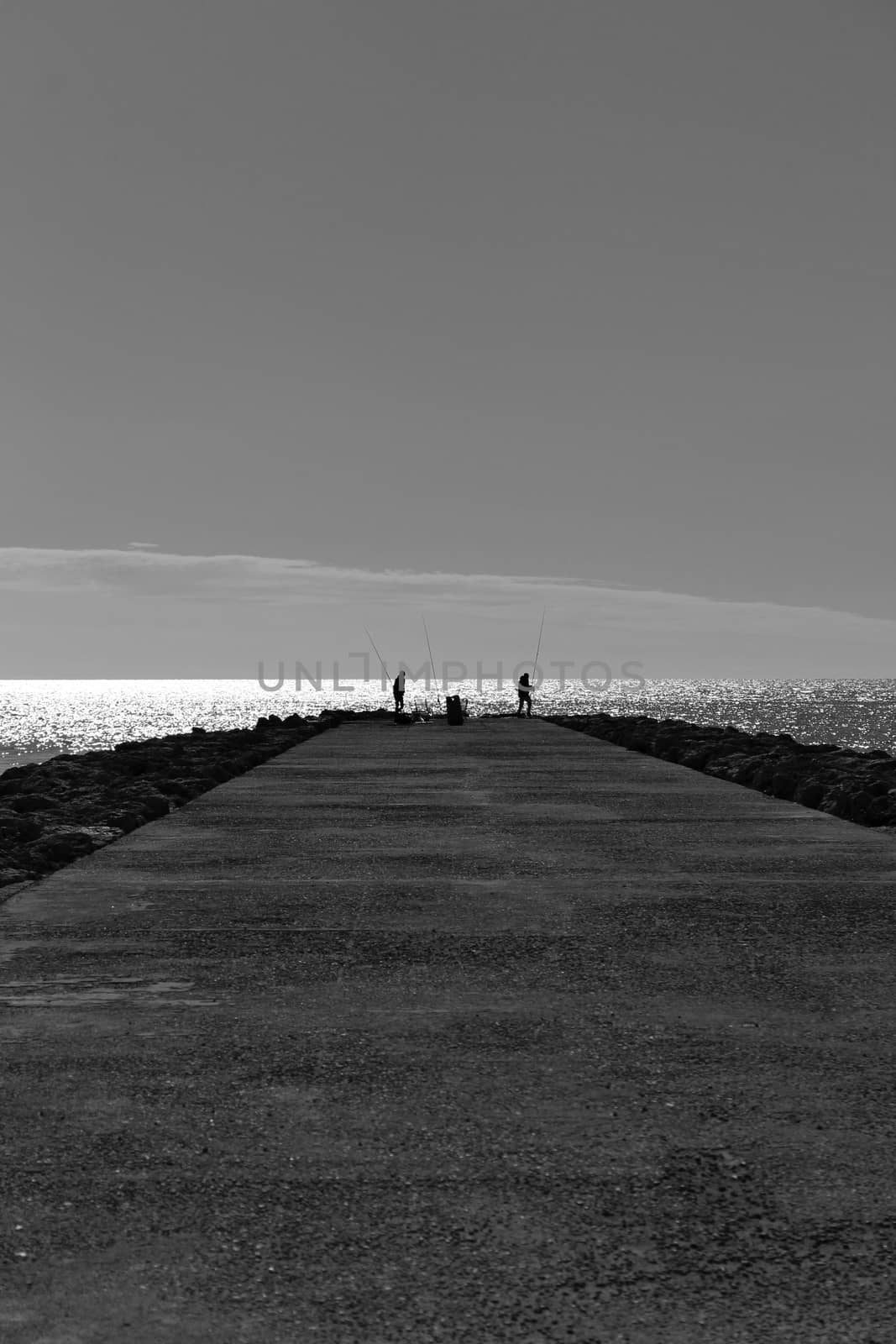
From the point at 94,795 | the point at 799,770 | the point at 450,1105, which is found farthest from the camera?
the point at 94,795

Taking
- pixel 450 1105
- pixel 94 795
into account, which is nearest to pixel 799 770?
pixel 94 795

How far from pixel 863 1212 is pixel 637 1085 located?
0.88m

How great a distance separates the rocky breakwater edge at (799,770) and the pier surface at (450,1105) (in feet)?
9.26

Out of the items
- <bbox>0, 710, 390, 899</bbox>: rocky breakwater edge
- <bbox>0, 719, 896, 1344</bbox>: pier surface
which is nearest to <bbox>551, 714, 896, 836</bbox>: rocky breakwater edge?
<bbox>0, 719, 896, 1344</bbox>: pier surface

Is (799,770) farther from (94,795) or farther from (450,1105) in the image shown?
(450,1105)

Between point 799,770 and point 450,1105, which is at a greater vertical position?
point 799,770

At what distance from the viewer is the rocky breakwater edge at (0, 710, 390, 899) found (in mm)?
8188

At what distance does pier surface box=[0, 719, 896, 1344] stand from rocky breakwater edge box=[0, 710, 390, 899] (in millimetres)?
1303

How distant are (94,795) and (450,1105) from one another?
33.6 feet

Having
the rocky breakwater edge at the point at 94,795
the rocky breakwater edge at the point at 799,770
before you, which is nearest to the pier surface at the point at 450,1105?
the rocky breakwater edge at the point at 94,795

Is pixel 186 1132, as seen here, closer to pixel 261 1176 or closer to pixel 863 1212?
pixel 261 1176

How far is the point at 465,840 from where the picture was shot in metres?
8.38

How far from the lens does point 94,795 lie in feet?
42.9

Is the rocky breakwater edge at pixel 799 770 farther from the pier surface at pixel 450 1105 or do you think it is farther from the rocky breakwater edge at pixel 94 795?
the rocky breakwater edge at pixel 94 795
